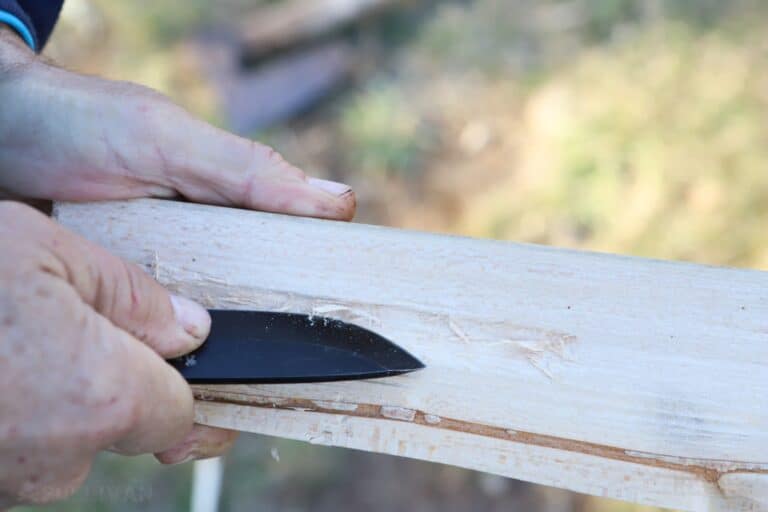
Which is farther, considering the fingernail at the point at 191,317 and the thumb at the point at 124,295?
the fingernail at the point at 191,317

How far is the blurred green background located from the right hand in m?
1.89

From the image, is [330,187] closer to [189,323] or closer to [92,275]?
[189,323]

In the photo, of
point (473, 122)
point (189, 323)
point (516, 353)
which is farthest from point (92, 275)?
point (473, 122)

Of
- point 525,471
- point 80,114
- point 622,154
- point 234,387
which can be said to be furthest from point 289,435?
point 622,154

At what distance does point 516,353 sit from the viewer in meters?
1.16

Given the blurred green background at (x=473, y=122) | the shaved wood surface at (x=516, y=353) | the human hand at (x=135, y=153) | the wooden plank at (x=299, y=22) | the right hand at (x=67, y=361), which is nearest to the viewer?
the right hand at (x=67, y=361)

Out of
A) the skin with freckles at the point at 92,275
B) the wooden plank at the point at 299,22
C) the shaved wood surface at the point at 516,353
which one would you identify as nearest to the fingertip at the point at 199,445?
the skin with freckles at the point at 92,275

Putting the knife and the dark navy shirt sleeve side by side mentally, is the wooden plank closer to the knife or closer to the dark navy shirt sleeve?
the dark navy shirt sleeve

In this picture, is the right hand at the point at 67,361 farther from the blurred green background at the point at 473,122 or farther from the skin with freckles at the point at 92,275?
the blurred green background at the point at 473,122

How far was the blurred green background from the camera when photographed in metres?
2.84

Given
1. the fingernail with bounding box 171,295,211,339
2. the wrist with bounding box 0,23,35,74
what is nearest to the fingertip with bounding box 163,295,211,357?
the fingernail with bounding box 171,295,211,339

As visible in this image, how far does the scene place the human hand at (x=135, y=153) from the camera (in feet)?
4.52

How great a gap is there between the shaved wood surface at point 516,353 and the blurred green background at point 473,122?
165cm

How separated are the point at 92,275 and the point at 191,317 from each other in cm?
18
